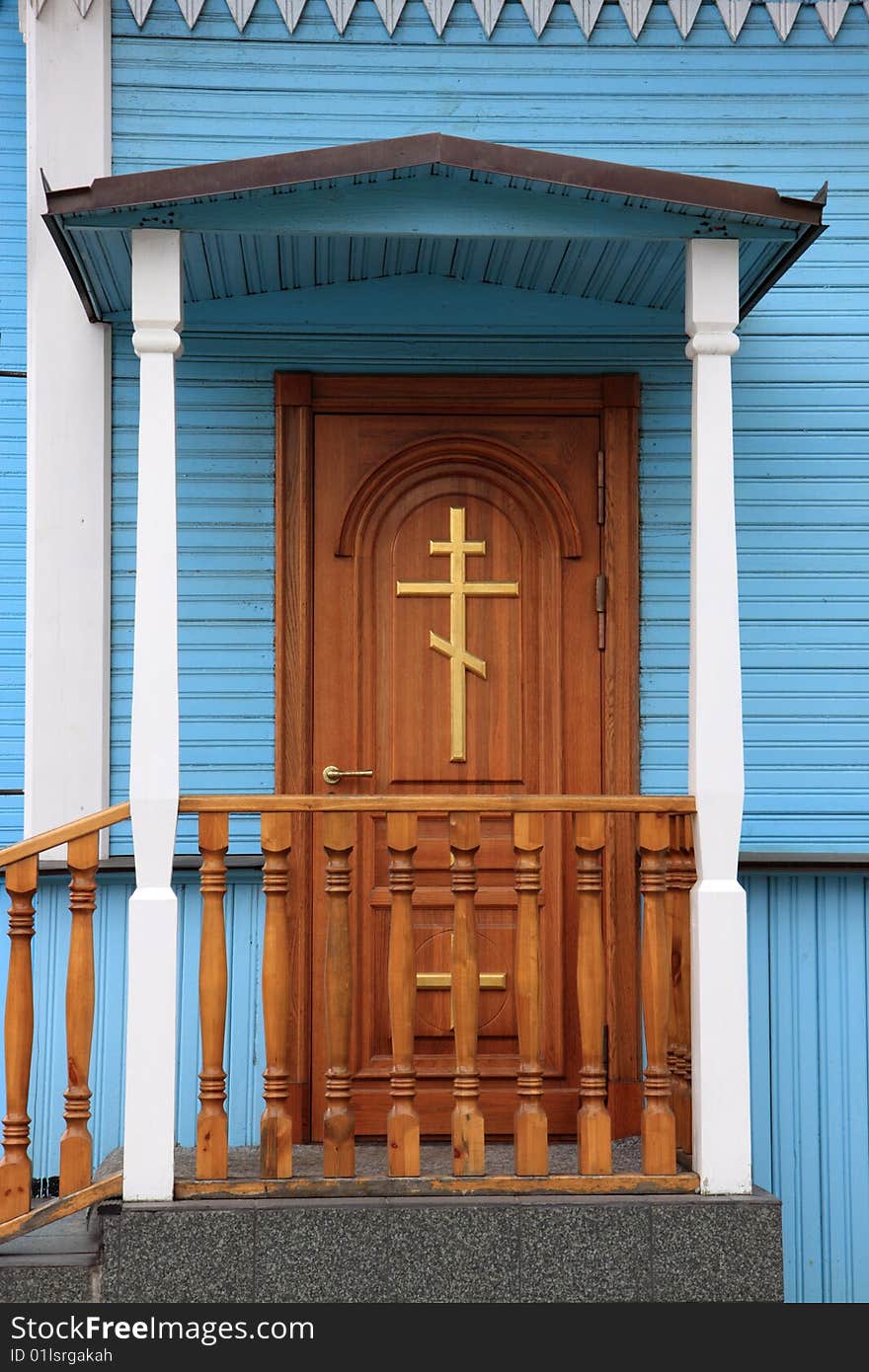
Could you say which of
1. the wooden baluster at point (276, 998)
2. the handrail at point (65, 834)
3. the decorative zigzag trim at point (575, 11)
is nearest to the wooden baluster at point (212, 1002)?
the wooden baluster at point (276, 998)

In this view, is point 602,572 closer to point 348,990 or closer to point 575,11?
point 348,990

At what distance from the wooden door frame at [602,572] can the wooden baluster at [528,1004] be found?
0.89 m

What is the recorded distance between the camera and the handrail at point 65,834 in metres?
3.69

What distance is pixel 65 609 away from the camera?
4.63 m

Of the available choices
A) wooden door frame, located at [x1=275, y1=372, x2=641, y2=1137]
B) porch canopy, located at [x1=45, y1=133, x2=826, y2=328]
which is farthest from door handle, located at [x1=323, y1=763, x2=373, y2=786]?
porch canopy, located at [x1=45, y1=133, x2=826, y2=328]

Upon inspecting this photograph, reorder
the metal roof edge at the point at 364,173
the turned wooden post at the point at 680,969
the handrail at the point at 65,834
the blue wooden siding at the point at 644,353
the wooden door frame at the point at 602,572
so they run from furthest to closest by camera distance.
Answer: the blue wooden siding at the point at 644,353
the wooden door frame at the point at 602,572
the turned wooden post at the point at 680,969
the handrail at the point at 65,834
the metal roof edge at the point at 364,173

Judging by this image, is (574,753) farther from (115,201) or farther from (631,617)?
(115,201)

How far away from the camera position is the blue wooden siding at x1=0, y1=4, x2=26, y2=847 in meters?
4.71

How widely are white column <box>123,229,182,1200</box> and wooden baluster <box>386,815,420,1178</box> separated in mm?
560

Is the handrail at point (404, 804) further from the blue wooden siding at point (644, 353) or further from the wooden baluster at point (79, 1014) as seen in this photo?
the blue wooden siding at point (644, 353)

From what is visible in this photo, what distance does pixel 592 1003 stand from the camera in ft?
12.4

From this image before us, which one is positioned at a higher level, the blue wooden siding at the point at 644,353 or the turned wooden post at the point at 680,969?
the blue wooden siding at the point at 644,353

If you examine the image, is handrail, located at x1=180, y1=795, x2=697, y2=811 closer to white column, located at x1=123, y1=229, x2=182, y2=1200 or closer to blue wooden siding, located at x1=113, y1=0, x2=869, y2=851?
white column, located at x1=123, y1=229, x2=182, y2=1200

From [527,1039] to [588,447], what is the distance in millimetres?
1979
